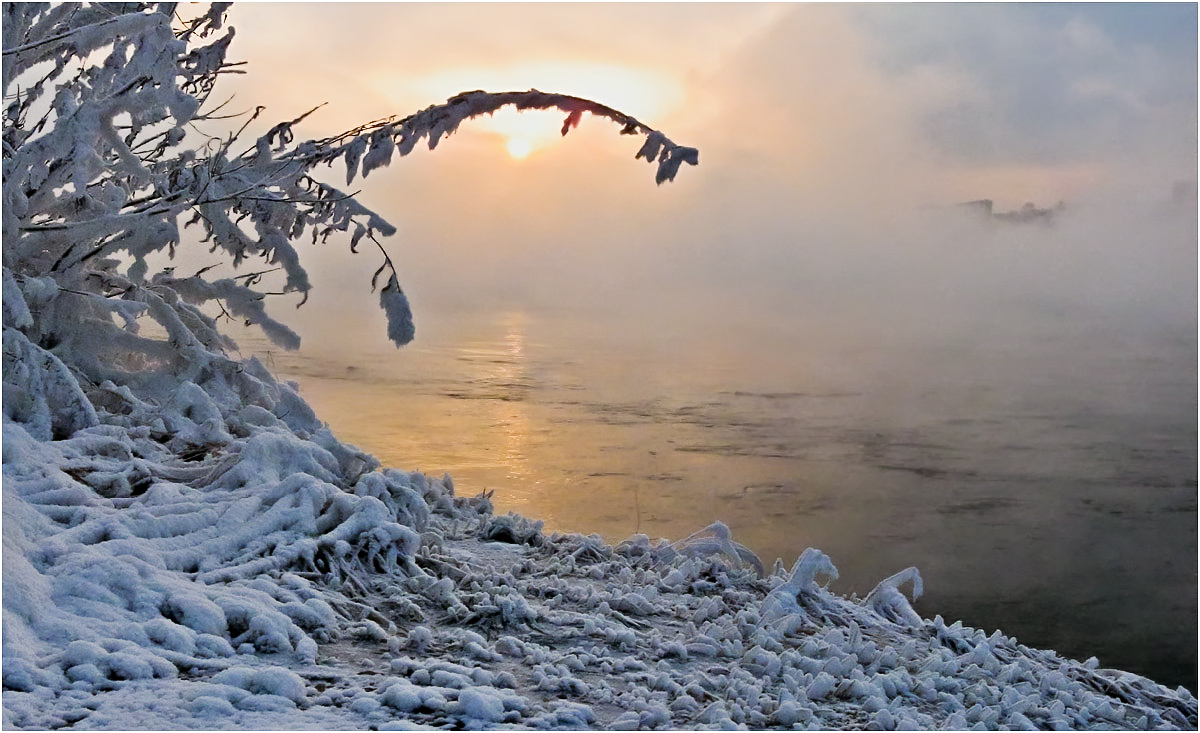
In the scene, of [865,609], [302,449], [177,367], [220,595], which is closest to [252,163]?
[177,367]

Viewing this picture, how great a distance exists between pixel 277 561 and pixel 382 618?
0.52 meters

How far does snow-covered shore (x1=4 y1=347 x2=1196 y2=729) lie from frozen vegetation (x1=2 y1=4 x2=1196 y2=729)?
1cm

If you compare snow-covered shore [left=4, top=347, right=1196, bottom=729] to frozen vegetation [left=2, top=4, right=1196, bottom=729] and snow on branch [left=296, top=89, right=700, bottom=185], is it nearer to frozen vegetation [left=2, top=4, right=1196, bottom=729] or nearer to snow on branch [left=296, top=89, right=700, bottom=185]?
frozen vegetation [left=2, top=4, right=1196, bottom=729]

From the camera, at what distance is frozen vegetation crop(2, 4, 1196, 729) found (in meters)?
2.85

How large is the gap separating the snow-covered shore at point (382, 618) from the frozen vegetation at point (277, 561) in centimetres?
1

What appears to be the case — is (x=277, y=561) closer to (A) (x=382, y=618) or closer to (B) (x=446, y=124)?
(A) (x=382, y=618)

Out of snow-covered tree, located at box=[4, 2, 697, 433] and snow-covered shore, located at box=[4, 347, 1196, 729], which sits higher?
snow-covered tree, located at box=[4, 2, 697, 433]

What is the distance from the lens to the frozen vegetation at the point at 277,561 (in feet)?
9.35

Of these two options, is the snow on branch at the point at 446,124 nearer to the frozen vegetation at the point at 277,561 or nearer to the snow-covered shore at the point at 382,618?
the frozen vegetation at the point at 277,561

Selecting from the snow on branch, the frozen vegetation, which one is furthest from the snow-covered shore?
the snow on branch

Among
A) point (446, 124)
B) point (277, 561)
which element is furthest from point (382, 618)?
point (446, 124)

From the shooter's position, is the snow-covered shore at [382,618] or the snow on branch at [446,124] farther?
the snow on branch at [446,124]

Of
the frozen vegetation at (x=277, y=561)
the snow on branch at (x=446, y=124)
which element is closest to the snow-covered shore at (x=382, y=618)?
the frozen vegetation at (x=277, y=561)

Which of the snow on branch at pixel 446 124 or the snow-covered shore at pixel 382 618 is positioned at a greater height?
the snow on branch at pixel 446 124
